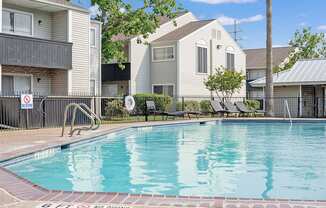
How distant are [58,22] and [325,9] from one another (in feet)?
94.4

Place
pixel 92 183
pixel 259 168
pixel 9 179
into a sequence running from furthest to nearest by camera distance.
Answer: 1. pixel 259 168
2. pixel 92 183
3. pixel 9 179

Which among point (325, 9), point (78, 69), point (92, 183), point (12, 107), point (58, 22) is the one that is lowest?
point (92, 183)

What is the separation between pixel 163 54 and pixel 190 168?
79.9 ft

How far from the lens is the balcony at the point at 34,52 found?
19.6 m

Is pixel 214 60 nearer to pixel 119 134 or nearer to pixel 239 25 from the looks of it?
pixel 119 134

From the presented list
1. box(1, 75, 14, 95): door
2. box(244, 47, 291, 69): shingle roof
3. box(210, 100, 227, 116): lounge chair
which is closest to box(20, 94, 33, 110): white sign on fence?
box(1, 75, 14, 95): door

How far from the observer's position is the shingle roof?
167 feet

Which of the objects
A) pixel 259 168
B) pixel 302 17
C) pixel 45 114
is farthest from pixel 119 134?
pixel 302 17

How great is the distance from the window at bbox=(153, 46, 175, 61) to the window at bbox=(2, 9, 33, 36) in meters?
12.3

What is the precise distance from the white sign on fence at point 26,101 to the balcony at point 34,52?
4.53 m

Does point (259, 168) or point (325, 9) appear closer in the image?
point (259, 168)

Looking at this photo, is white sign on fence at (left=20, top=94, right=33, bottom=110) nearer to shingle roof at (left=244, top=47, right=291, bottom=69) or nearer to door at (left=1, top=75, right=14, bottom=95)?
door at (left=1, top=75, right=14, bottom=95)

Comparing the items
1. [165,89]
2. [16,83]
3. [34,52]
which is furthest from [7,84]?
[165,89]

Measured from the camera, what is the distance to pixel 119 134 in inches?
640
